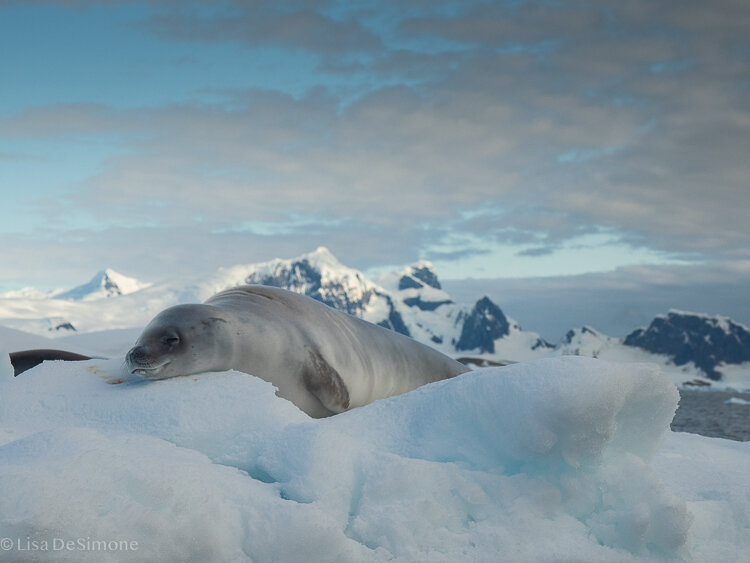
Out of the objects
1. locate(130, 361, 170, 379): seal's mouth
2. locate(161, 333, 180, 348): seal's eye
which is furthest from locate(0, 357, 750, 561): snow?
locate(161, 333, 180, 348): seal's eye

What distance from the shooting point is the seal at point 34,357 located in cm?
878

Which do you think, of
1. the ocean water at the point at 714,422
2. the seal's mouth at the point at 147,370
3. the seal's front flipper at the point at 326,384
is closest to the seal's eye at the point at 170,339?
the seal's mouth at the point at 147,370

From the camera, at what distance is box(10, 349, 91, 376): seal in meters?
8.78

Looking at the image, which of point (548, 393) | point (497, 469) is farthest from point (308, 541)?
point (548, 393)

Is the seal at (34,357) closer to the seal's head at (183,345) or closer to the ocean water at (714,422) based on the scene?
the seal's head at (183,345)

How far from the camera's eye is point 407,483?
8.70ft

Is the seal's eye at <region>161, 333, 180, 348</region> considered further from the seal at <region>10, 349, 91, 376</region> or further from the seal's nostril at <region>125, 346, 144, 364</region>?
the seal at <region>10, 349, 91, 376</region>

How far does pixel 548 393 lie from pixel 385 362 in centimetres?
393

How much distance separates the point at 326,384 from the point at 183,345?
4.08ft

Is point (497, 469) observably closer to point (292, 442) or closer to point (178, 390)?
point (292, 442)

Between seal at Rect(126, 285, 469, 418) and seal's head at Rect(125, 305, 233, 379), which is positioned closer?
seal's head at Rect(125, 305, 233, 379)

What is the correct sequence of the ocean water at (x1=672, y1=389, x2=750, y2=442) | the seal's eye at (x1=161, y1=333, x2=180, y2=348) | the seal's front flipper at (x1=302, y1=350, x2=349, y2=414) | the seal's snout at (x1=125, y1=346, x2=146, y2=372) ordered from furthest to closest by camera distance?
the ocean water at (x1=672, y1=389, x2=750, y2=442) → the seal's front flipper at (x1=302, y1=350, x2=349, y2=414) → the seal's eye at (x1=161, y1=333, x2=180, y2=348) → the seal's snout at (x1=125, y1=346, x2=146, y2=372)

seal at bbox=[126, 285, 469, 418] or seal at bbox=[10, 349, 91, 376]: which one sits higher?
seal at bbox=[126, 285, 469, 418]

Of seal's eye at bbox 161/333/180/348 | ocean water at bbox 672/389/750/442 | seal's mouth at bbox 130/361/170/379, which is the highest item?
seal's eye at bbox 161/333/180/348
